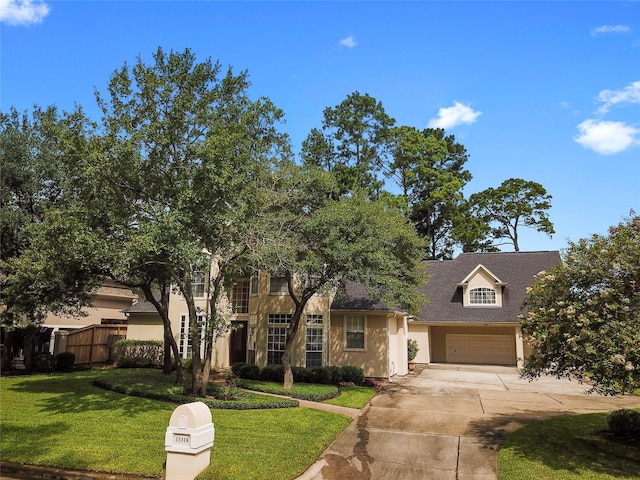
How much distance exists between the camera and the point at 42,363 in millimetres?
21438

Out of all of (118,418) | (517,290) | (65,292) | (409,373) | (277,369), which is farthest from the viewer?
(517,290)

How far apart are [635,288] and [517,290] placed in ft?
68.0

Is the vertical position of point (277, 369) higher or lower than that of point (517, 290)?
lower

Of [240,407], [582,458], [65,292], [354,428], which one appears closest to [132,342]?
[65,292]

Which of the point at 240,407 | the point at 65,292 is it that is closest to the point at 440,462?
the point at 240,407

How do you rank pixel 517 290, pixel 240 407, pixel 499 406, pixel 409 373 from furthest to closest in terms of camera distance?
pixel 517 290, pixel 409 373, pixel 499 406, pixel 240 407

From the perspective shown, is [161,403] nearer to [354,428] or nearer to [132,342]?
[354,428]

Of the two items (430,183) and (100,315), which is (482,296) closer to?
(430,183)

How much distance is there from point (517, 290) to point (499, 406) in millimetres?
15325

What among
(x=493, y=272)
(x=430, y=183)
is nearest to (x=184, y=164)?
(x=493, y=272)

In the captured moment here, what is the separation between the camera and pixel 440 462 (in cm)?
903

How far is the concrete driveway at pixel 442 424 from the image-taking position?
8.68 metres

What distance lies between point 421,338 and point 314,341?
34.1ft

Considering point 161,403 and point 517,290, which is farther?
point 517,290
